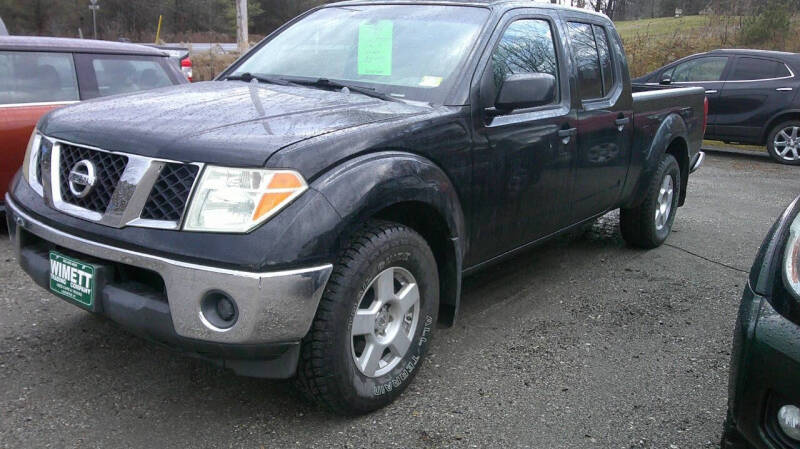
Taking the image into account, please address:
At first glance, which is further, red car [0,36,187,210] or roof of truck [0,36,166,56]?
roof of truck [0,36,166,56]

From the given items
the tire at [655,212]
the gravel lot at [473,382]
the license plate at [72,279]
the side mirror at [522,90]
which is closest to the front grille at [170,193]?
the license plate at [72,279]

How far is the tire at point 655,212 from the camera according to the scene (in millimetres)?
5352

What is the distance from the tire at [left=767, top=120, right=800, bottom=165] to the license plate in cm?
1120

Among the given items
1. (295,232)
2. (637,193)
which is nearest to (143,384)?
(295,232)

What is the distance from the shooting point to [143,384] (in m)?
3.12

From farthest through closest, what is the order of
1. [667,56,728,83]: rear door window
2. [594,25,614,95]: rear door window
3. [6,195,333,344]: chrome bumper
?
1. [667,56,728,83]: rear door window
2. [594,25,614,95]: rear door window
3. [6,195,333,344]: chrome bumper

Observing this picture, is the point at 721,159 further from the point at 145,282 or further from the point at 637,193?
the point at 145,282

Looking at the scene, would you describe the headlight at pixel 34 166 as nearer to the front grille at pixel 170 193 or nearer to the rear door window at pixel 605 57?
the front grille at pixel 170 193

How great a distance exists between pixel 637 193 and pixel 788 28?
1839 cm

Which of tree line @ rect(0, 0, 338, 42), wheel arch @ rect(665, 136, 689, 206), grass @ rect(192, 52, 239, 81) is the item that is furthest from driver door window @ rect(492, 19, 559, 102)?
tree line @ rect(0, 0, 338, 42)

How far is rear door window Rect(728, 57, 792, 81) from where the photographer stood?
11.2 meters

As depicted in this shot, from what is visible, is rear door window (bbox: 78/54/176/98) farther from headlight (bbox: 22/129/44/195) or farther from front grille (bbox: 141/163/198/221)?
front grille (bbox: 141/163/198/221)

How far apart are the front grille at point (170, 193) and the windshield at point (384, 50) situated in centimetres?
125

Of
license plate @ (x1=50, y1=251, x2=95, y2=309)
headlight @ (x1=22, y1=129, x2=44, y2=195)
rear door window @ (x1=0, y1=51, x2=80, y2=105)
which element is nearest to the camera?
license plate @ (x1=50, y1=251, x2=95, y2=309)
